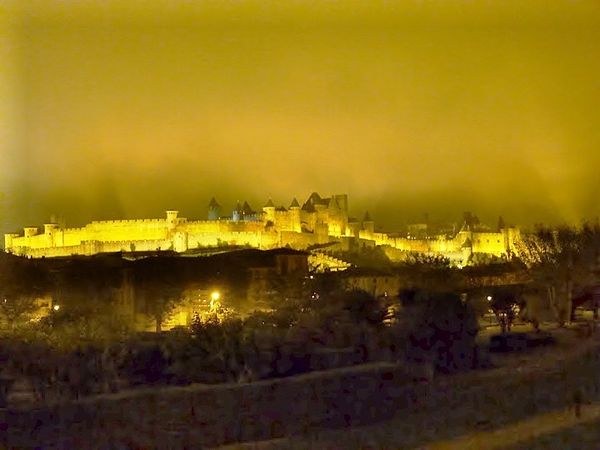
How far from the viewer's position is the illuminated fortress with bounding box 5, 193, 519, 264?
4788 centimetres

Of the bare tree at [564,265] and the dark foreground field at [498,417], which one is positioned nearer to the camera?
the dark foreground field at [498,417]

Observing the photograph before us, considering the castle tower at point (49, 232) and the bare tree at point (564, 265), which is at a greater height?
the castle tower at point (49, 232)

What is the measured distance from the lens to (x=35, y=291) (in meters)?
21.0

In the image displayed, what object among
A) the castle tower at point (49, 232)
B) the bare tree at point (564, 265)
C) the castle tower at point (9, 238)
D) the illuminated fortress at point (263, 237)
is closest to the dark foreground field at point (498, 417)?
the bare tree at point (564, 265)

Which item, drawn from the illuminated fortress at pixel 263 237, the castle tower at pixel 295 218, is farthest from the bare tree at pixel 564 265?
the castle tower at pixel 295 218

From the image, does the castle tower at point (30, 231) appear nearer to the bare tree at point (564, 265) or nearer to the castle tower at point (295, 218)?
the castle tower at point (295, 218)

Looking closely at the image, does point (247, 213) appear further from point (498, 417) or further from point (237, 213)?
point (498, 417)

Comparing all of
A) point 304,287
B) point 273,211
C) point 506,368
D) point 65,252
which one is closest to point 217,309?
point 304,287

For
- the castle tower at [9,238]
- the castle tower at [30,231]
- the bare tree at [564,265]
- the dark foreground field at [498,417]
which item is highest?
the castle tower at [30,231]

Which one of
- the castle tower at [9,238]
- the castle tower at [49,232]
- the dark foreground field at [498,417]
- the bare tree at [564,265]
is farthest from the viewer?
the castle tower at [49,232]

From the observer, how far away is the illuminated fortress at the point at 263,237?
47875mm

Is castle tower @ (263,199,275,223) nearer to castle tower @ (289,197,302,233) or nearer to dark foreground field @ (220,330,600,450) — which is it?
castle tower @ (289,197,302,233)

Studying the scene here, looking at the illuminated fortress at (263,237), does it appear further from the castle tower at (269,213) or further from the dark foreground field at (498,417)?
the dark foreground field at (498,417)

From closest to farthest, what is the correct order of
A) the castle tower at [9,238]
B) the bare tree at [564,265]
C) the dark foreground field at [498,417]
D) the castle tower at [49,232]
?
the dark foreground field at [498,417] → the bare tree at [564,265] → the castle tower at [9,238] → the castle tower at [49,232]
